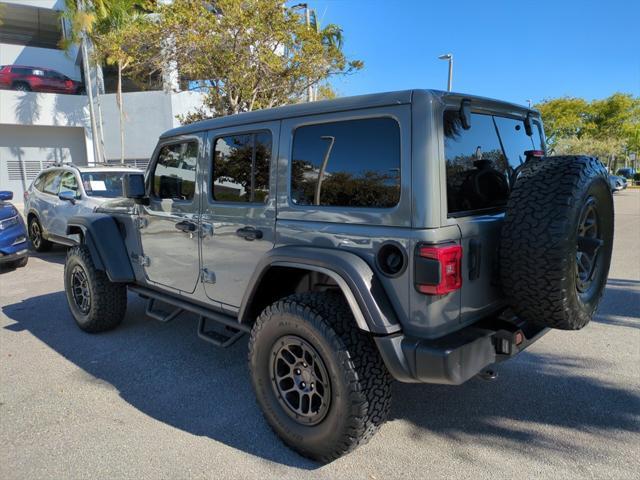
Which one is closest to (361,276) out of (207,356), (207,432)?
(207,432)

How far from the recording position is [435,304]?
88.5 inches

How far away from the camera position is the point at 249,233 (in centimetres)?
297

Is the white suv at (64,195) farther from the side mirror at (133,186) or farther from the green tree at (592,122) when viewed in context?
→ the green tree at (592,122)

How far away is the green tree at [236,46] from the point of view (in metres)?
11.0

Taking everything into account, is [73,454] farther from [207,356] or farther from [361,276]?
[361,276]

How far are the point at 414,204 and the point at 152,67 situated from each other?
12715mm

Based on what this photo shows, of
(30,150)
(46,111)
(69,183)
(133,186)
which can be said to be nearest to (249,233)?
(133,186)

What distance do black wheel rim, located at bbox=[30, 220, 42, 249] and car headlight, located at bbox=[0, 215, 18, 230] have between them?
1795 mm

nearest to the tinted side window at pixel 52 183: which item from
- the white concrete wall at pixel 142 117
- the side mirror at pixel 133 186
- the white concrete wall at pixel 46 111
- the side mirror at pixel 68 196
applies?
the side mirror at pixel 68 196

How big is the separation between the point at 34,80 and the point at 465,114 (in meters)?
21.8

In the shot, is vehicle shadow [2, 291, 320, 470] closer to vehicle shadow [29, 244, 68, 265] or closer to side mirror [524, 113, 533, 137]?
side mirror [524, 113, 533, 137]

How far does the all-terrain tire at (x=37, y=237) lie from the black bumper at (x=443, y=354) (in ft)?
29.3

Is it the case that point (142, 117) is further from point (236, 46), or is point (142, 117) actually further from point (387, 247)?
point (387, 247)

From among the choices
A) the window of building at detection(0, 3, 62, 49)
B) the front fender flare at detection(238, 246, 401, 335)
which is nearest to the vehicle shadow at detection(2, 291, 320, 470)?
the front fender flare at detection(238, 246, 401, 335)
